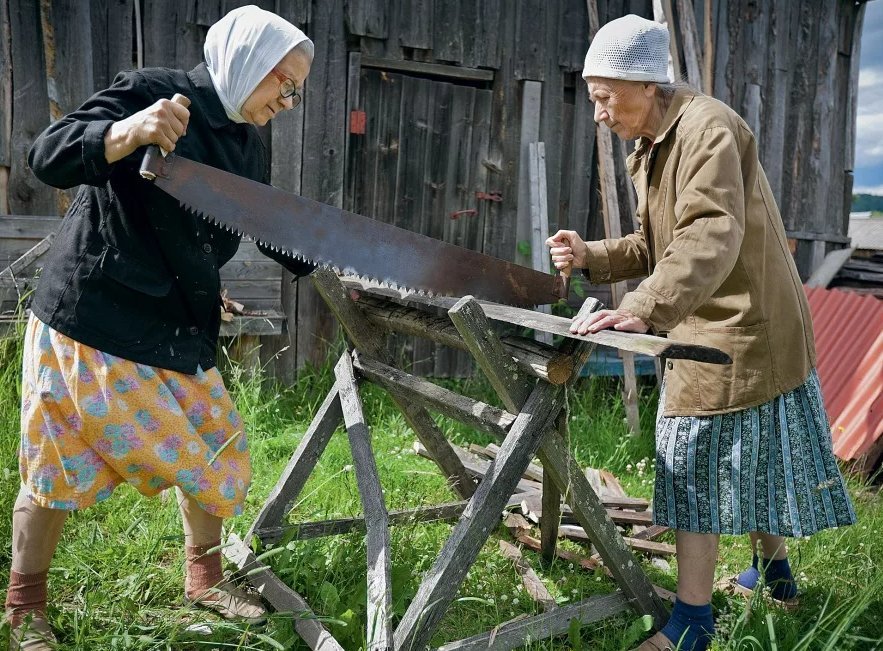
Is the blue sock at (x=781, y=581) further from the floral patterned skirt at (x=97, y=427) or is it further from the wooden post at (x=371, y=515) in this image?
the floral patterned skirt at (x=97, y=427)

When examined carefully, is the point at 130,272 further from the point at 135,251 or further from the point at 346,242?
the point at 346,242

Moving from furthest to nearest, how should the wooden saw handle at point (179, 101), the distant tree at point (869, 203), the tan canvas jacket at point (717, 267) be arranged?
the distant tree at point (869, 203) → the tan canvas jacket at point (717, 267) → the wooden saw handle at point (179, 101)

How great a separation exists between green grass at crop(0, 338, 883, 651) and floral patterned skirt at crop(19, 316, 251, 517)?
373mm

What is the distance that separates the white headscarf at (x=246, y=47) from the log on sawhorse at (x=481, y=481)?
0.83 m

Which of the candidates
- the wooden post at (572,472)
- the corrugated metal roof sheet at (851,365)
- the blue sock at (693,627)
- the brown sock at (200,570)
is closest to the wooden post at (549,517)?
the wooden post at (572,472)

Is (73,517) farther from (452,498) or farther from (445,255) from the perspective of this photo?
(445,255)

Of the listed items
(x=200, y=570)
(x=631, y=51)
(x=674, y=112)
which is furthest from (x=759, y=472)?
(x=200, y=570)

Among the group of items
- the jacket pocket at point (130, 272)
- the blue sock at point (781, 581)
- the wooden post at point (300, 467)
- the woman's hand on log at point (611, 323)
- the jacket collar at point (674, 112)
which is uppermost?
the jacket collar at point (674, 112)

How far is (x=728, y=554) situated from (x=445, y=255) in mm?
2217

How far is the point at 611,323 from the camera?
2328 millimetres

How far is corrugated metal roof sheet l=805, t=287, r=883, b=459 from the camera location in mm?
5109

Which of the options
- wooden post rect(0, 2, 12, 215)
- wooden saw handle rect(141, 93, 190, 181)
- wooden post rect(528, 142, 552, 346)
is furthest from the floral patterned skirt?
wooden post rect(528, 142, 552, 346)

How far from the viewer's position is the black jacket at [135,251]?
2428 mm

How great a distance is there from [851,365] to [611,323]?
414 cm
